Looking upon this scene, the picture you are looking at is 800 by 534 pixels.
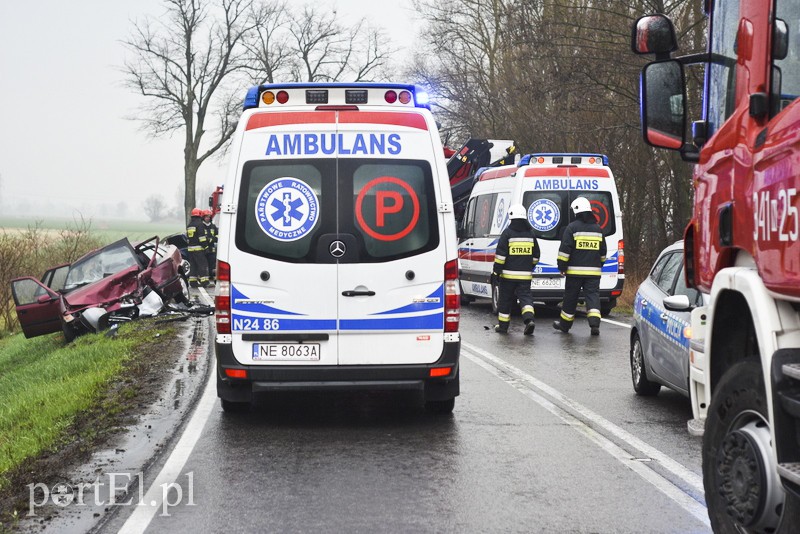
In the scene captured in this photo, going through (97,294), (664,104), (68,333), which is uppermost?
(664,104)

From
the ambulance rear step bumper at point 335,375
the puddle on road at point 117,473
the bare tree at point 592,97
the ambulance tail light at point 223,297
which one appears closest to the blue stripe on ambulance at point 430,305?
the ambulance rear step bumper at point 335,375

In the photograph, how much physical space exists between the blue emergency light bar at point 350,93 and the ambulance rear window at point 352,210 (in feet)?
1.76

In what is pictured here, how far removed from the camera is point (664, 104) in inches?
191

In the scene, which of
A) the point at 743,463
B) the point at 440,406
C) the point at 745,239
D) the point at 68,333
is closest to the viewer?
the point at 743,463

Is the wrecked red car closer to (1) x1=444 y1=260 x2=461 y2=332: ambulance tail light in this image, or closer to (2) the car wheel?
(2) the car wheel

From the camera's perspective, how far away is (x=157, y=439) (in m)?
7.67

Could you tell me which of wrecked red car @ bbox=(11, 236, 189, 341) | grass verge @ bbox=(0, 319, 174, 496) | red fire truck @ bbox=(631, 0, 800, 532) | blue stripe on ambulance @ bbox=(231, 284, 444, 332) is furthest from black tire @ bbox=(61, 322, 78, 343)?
red fire truck @ bbox=(631, 0, 800, 532)

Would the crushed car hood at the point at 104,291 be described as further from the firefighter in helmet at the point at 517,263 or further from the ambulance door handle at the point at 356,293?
the ambulance door handle at the point at 356,293

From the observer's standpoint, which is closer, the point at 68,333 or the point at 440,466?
the point at 440,466

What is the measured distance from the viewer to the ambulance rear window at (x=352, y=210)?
7738mm

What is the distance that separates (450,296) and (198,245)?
713 inches

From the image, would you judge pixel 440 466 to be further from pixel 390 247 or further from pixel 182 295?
pixel 182 295

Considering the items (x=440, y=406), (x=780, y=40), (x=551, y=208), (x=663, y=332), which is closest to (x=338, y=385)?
(x=440, y=406)

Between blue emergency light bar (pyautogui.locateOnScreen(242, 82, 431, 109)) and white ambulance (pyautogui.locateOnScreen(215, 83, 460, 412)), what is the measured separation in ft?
0.70
